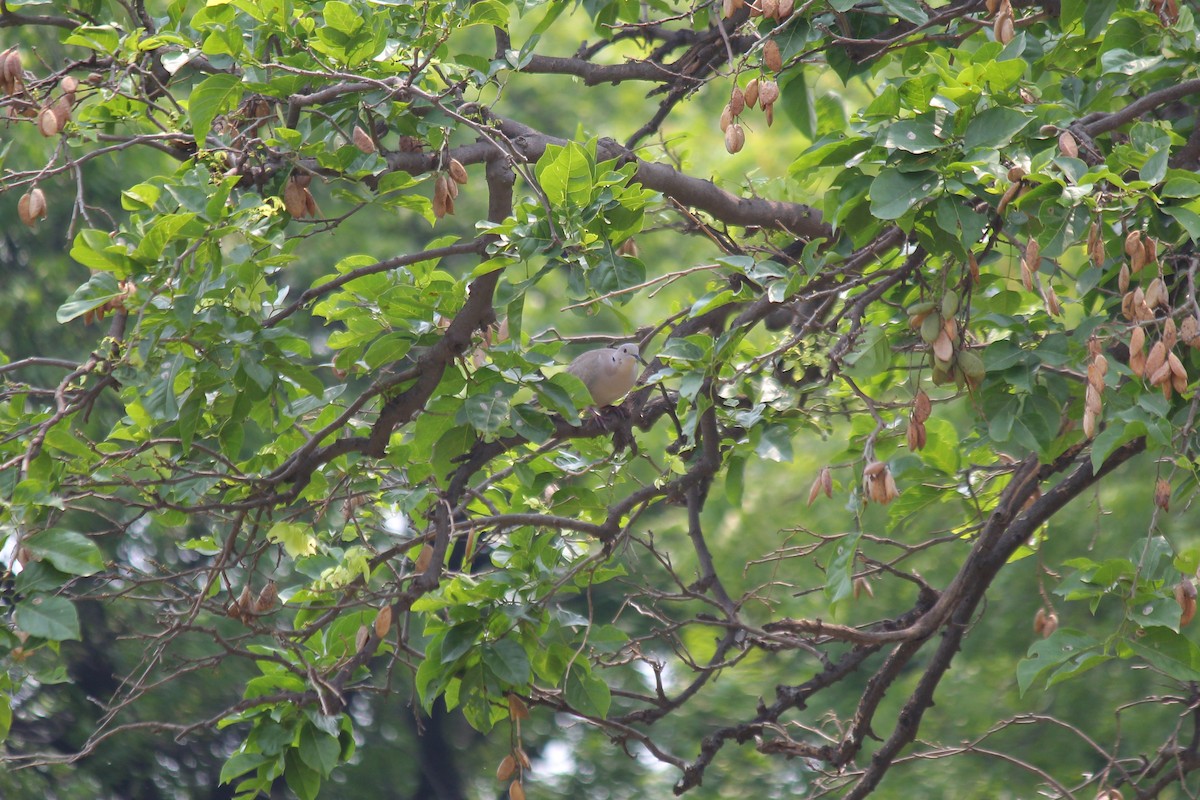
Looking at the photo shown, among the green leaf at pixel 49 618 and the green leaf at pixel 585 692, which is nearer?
the green leaf at pixel 49 618

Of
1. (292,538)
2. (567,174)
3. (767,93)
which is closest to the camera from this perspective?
(767,93)

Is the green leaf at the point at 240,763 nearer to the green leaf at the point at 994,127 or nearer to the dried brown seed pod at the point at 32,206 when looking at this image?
the dried brown seed pod at the point at 32,206

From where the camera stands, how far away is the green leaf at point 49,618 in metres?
2.07

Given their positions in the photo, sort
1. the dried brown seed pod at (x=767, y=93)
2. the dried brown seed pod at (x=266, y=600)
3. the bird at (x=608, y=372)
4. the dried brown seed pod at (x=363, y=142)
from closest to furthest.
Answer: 1. the dried brown seed pod at (x=767, y=93)
2. the dried brown seed pod at (x=363, y=142)
3. the dried brown seed pod at (x=266, y=600)
4. the bird at (x=608, y=372)

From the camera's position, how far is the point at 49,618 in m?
2.09

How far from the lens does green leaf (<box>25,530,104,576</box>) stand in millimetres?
2113

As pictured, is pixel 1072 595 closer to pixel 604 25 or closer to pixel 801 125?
pixel 801 125

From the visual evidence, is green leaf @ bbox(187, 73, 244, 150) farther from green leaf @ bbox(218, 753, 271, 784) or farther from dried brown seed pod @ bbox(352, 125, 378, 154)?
green leaf @ bbox(218, 753, 271, 784)

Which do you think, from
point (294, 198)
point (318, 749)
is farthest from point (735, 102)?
point (318, 749)

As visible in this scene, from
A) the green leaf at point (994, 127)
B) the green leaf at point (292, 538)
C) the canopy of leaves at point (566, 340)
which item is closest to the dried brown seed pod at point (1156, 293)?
the canopy of leaves at point (566, 340)

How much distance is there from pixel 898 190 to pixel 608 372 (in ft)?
5.60

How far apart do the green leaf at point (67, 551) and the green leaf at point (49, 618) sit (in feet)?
0.20

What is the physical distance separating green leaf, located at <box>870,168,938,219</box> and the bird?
1.63 meters

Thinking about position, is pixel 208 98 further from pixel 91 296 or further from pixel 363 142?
pixel 91 296
